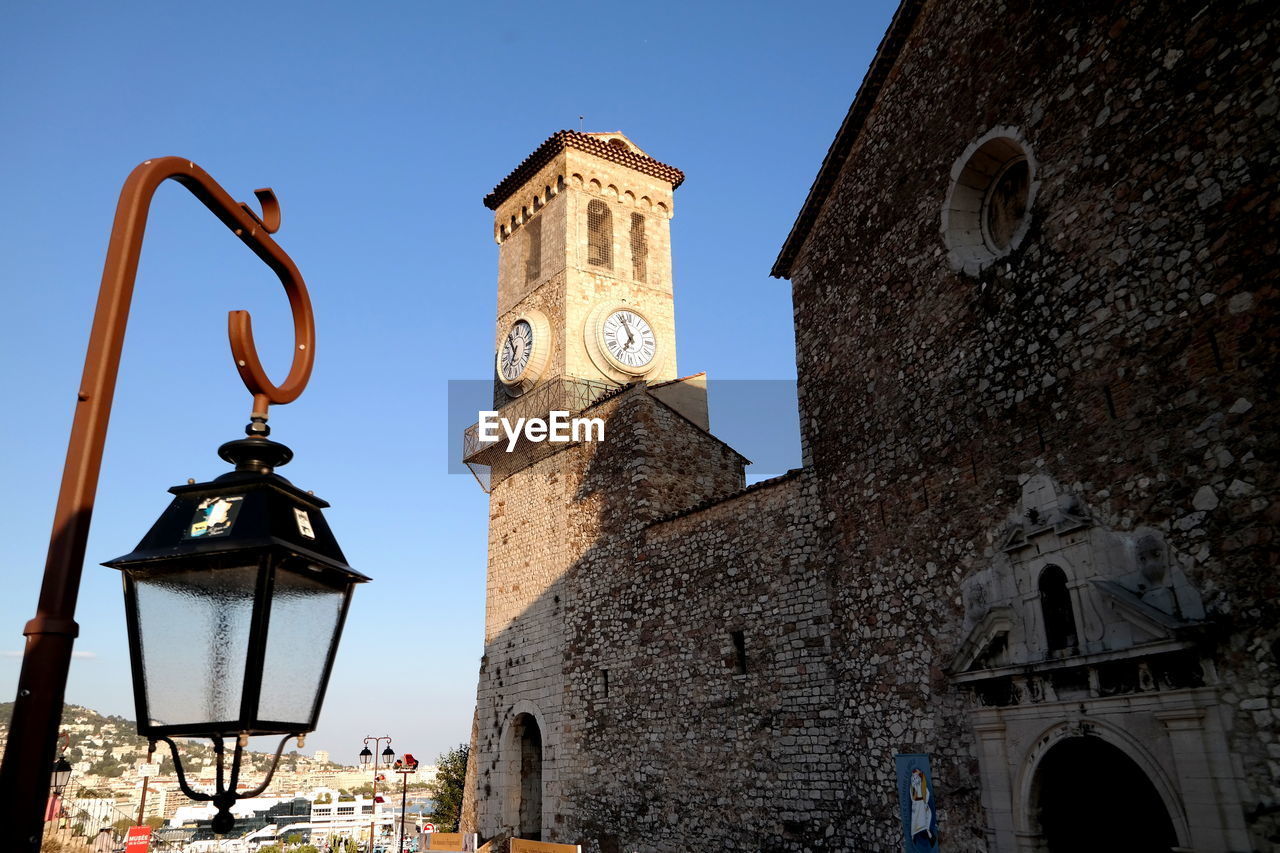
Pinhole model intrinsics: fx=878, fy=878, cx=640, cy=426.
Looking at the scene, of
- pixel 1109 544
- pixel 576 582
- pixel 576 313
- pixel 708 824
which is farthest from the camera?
pixel 576 313

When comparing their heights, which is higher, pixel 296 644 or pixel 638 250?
pixel 638 250

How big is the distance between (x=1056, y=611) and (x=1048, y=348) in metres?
2.45

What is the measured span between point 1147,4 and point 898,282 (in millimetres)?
3922

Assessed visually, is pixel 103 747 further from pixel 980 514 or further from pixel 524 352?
pixel 980 514

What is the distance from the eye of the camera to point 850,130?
483 inches

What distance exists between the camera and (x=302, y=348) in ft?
10.8

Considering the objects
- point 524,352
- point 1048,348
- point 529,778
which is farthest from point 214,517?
point 524,352

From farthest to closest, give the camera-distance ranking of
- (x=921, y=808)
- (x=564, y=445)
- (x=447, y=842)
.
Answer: (x=564, y=445) → (x=447, y=842) → (x=921, y=808)

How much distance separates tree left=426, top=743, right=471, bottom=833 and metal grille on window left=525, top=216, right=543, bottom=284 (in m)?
13.6

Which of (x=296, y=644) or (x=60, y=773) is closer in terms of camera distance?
(x=296, y=644)

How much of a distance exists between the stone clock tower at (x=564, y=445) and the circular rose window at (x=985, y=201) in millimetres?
7473

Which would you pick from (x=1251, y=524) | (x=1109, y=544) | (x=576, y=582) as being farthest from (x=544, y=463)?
(x=1251, y=524)

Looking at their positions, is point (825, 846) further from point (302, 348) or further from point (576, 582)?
point (302, 348)

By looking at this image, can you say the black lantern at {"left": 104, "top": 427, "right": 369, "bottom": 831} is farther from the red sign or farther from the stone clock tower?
the red sign
